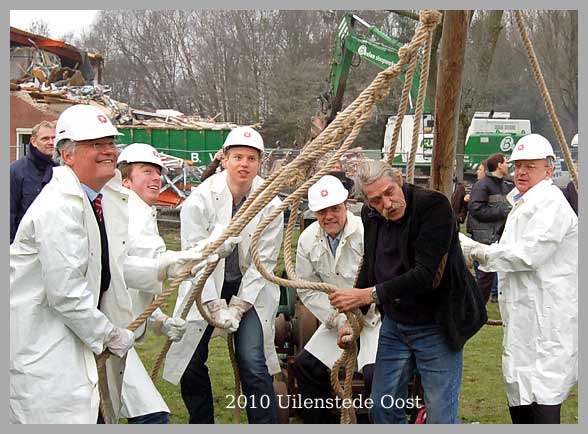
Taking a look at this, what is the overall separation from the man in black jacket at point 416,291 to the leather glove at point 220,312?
686mm

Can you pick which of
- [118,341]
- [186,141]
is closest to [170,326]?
[118,341]

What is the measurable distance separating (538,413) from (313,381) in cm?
119

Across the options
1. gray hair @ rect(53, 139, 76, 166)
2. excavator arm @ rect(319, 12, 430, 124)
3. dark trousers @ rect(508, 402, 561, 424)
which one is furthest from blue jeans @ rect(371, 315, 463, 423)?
excavator arm @ rect(319, 12, 430, 124)

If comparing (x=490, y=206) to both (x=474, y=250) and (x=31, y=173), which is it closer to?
(x=474, y=250)

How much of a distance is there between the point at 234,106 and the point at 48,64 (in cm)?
459

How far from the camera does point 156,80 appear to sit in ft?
65.5

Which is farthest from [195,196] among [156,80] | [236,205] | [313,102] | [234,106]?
[156,80]

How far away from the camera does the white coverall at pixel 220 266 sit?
174 inches

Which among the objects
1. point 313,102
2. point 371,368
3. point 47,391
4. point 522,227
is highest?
point 313,102

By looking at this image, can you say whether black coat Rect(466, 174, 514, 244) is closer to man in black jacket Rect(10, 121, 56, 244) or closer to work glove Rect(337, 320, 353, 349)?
work glove Rect(337, 320, 353, 349)

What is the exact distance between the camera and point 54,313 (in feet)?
9.95

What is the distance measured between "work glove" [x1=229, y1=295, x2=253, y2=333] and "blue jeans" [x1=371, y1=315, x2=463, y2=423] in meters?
0.78

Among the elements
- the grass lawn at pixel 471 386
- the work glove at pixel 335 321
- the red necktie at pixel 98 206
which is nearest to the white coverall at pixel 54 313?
the red necktie at pixel 98 206

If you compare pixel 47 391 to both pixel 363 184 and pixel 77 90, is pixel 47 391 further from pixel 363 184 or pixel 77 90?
pixel 77 90
